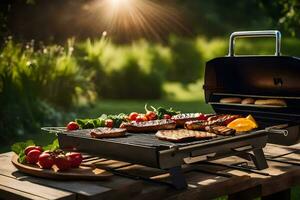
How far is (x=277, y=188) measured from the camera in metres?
3.82

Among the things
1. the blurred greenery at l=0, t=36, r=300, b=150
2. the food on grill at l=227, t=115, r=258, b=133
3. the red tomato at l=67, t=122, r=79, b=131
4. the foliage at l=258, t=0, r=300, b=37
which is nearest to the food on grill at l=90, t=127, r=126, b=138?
the red tomato at l=67, t=122, r=79, b=131

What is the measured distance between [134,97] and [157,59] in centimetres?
191

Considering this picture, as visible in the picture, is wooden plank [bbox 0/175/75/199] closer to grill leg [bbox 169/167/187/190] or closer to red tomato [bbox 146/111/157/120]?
grill leg [bbox 169/167/187/190]

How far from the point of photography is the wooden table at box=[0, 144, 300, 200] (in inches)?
126

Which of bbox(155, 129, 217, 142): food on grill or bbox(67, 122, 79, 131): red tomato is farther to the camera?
bbox(67, 122, 79, 131): red tomato

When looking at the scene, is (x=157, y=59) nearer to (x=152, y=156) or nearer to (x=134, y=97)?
(x=134, y=97)

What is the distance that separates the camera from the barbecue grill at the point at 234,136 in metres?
3.36

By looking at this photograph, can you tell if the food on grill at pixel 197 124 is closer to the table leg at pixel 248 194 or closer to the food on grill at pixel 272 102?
the table leg at pixel 248 194

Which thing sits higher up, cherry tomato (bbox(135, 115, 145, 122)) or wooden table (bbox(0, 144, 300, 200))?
cherry tomato (bbox(135, 115, 145, 122))

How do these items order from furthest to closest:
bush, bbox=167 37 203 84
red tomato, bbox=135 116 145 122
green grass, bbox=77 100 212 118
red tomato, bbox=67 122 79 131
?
bush, bbox=167 37 203 84
green grass, bbox=77 100 212 118
red tomato, bbox=135 116 145 122
red tomato, bbox=67 122 79 131

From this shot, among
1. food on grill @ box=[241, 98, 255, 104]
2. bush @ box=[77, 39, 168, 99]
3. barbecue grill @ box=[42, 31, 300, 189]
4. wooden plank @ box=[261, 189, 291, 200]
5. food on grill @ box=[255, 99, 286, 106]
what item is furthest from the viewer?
bush @ box=[77, 39, 168, 99]

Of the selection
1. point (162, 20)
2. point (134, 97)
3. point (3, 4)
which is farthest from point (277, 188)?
point (162, 20)

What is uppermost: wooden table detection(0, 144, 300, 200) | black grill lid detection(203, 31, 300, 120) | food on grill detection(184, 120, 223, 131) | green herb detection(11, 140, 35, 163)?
black grill lid detection(203, 31, 300, 120)

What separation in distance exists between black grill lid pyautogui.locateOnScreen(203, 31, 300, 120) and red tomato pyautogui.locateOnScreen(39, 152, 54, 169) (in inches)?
73.2
